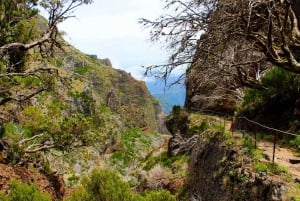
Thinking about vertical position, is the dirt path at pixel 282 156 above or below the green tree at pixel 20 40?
below

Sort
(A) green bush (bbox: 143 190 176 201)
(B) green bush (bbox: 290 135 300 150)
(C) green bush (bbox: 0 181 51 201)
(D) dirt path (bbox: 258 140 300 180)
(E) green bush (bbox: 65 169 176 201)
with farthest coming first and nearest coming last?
(B) green bush (bbox: 290 135 300 150), (E) green bush (bbox: 65 169 176 201), (D) dirt path (bbox: 258 140 300 180), (A) green bush (bbox: 143 190 176 201), (C) green bush (bbox: 0 181 51 201)

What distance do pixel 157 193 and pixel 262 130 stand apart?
20.9 ft

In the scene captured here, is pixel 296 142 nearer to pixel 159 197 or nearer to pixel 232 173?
pixel 232 173

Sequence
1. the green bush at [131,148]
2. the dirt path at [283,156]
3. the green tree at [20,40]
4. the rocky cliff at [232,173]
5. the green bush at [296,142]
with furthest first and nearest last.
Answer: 1. the green bush at [131,148]
2. the green tree at [20,40]
3. the green bush at [296,142]
4. the dirt path at [283,156]
5. the rocky cliff at [232,173]

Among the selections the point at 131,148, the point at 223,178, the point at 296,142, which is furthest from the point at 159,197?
the point at 131,148

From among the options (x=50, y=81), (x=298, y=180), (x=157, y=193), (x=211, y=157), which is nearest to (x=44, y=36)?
(x=50, y=81)

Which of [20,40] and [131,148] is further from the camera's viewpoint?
[131,148]

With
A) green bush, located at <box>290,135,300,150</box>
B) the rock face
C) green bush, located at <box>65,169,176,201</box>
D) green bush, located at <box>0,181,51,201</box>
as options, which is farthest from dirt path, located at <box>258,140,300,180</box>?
green bush, located at <box>0,181,51,201</box>

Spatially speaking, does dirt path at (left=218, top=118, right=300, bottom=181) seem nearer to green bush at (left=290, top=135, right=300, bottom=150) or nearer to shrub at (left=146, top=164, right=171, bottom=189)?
green bush at (left=290, top=135, right=300, bottom=150)

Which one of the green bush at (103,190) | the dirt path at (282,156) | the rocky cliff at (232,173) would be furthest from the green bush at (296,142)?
the green bush at (103,190)

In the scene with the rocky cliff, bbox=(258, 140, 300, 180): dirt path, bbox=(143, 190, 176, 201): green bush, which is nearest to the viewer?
bbox=(143, 190, 176, 201): green bush

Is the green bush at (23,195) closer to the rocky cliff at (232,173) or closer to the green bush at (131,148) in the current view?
the rocky cliff at (232,173)

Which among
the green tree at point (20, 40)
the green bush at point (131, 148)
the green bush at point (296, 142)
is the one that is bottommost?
the green bush at point (131, 148)

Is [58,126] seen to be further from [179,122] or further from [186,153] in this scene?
[179,122]
